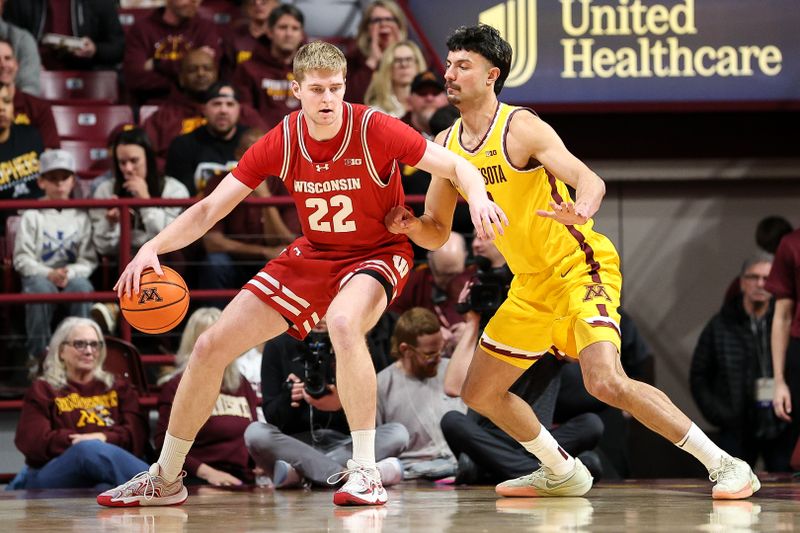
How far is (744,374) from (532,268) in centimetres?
356

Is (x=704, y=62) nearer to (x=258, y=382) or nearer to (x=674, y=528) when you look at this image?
(x=258, y=382)

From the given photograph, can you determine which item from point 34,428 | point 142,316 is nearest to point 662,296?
point 34,428

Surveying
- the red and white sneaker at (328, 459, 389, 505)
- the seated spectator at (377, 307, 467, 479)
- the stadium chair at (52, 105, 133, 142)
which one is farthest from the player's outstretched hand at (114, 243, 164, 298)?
the stadium chair at (52, 105, 133, 142)

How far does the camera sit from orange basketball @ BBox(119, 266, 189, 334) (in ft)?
16.6

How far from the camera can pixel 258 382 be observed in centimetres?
762

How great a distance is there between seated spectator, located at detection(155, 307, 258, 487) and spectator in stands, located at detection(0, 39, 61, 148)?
2636mm

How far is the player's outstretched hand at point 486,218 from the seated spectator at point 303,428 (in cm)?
197

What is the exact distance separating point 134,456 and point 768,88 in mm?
5569

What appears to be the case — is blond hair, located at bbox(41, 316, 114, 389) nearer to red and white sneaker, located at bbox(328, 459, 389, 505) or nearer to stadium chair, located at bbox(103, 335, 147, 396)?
stadium chair, located at bbox(103, 335, 147, 396)

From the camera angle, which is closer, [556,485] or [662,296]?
[556,485]

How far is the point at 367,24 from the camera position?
9.81 meters

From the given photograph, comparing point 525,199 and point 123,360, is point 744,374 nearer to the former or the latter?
point 525,199

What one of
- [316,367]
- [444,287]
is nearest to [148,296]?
[316,367]

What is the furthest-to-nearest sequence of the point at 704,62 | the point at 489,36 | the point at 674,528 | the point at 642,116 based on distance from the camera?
the point at 642,116 → the point at 704,62 → the point at 489,36 → the point at 674,528
